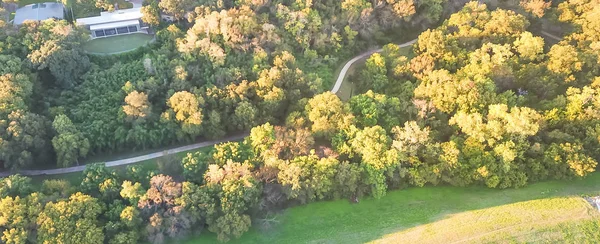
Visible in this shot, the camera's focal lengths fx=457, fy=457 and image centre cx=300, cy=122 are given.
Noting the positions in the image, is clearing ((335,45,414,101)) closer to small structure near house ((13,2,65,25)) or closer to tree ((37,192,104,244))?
tree ((37,192,104,244))

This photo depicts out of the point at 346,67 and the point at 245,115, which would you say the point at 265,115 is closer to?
the point at 245,115

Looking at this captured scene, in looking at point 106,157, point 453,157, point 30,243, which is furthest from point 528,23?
point 30,243

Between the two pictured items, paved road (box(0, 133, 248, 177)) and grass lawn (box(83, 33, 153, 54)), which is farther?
grass lawn (box(83, 33, 153, 54))

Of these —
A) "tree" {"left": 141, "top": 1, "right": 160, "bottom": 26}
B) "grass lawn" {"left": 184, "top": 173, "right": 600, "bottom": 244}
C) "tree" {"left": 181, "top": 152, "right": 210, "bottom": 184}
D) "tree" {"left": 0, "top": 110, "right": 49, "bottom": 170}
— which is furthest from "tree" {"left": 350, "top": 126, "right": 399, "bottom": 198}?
"tree" {"left": 0, "top": 110, "right": 49, "bottom": 170}

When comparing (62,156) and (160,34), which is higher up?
(160,34)

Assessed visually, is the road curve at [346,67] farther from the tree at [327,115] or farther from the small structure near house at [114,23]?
the small structure near house at [114,23]

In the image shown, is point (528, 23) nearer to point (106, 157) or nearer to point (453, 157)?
point (453, 157)
